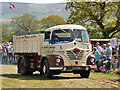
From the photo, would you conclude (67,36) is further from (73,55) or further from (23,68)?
(23,68)

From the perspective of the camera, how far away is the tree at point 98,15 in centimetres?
3719

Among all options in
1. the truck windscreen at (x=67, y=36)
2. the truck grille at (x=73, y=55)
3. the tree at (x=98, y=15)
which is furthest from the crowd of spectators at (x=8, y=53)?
the truck grille at (x=73, y=55)

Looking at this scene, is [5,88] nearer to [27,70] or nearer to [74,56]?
[74,56]

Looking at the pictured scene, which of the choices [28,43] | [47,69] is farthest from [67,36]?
[28,43]

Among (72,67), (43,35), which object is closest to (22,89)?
(72,67)

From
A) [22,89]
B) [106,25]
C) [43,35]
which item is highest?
[106,25]

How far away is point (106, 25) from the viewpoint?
1563 inches

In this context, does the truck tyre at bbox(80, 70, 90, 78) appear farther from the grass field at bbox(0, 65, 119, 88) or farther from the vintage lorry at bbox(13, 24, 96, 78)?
the grass field at bbox(0, 65, 119, 88)

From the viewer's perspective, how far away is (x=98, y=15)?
37406 mm

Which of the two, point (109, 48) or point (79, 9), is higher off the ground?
point (79, 9)

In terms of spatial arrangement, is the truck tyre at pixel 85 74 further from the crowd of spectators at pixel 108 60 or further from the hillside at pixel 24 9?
the hillside at pixel 24 9

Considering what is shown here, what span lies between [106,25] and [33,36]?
2456 centimetres

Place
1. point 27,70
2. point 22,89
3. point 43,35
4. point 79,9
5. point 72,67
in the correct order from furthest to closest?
point 79,9
point 27,70
point 43,35
point 72,67
point 22,89

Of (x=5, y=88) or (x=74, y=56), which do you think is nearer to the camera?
(x=5, y=88)
